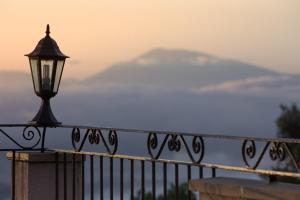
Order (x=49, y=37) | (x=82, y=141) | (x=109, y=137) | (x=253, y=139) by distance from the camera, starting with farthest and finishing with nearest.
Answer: (x=49, y=37) → (x=82, y=141) → (x=109, y=137) → (x=253, y=139)

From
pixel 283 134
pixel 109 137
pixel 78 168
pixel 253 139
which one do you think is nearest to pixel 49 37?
pixel 78 168

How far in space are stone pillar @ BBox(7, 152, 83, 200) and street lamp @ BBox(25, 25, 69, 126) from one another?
26.8 inches

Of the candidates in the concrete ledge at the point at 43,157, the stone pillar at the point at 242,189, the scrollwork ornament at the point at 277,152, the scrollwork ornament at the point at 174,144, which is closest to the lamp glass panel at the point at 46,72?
the concrete ledge at the point at 43,157

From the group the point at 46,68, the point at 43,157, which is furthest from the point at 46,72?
the point at 43,157

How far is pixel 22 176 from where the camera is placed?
9.55 m

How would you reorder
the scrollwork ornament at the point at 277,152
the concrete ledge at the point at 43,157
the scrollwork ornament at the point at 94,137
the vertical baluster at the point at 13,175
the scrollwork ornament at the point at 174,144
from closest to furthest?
the scrollwork ornament at the point at 277,152, the scrollwork ornament at the point at 174,144, the scrollwork ornament at the point at 94,137, the concrete ledge at the point at 43,157, the vertical baluster at the point at 13,175

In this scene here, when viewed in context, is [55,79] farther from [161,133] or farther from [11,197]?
[161,133]

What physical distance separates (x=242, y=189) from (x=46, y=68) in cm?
463

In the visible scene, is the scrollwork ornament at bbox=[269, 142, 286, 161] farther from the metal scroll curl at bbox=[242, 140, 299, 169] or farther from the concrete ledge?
the concrete ledge

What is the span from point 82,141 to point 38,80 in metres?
1.51

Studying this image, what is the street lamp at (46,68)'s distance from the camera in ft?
32.1

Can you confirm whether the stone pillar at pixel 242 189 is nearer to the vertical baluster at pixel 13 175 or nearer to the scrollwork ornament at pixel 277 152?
the scrollwork ornament at pixel 277 152

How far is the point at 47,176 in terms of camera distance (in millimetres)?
9477

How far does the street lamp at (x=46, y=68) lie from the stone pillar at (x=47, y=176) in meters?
0.68
